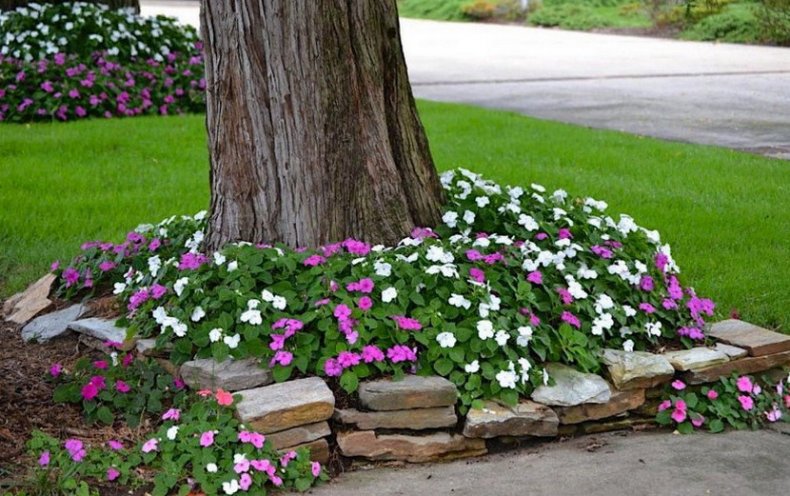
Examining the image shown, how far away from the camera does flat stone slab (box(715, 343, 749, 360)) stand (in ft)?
14.4

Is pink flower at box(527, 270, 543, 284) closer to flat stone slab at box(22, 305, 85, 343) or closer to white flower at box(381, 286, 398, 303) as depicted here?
white flower at box(381, 286, 398, 303)

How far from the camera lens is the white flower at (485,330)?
4.00 m

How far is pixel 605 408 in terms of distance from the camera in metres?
4.14

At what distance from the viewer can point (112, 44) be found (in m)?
10.8

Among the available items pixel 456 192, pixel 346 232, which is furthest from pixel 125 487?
pixel 456 192

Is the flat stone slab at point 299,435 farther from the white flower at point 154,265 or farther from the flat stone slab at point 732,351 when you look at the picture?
the flat stone slab at point 732,351

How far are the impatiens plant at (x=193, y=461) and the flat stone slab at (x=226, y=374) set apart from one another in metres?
0.13

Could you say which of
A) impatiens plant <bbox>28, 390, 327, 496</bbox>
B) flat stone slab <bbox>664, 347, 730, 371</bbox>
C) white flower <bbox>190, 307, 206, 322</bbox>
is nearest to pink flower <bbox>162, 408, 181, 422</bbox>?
impatiens plant <bbox>28, 390, 327, 496</bbox>

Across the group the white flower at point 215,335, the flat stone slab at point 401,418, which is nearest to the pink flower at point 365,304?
the flat stone slab at point 401,418

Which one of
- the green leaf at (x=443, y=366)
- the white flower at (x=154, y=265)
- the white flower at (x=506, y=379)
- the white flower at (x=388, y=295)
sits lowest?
the white flower at (x=506, y=379)

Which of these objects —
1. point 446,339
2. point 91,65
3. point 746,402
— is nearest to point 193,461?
point 446,339

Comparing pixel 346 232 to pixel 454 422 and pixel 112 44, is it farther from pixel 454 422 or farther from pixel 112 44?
pixel 112 44

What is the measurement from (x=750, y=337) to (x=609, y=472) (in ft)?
3.71

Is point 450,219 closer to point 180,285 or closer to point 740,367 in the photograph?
point 180,285
